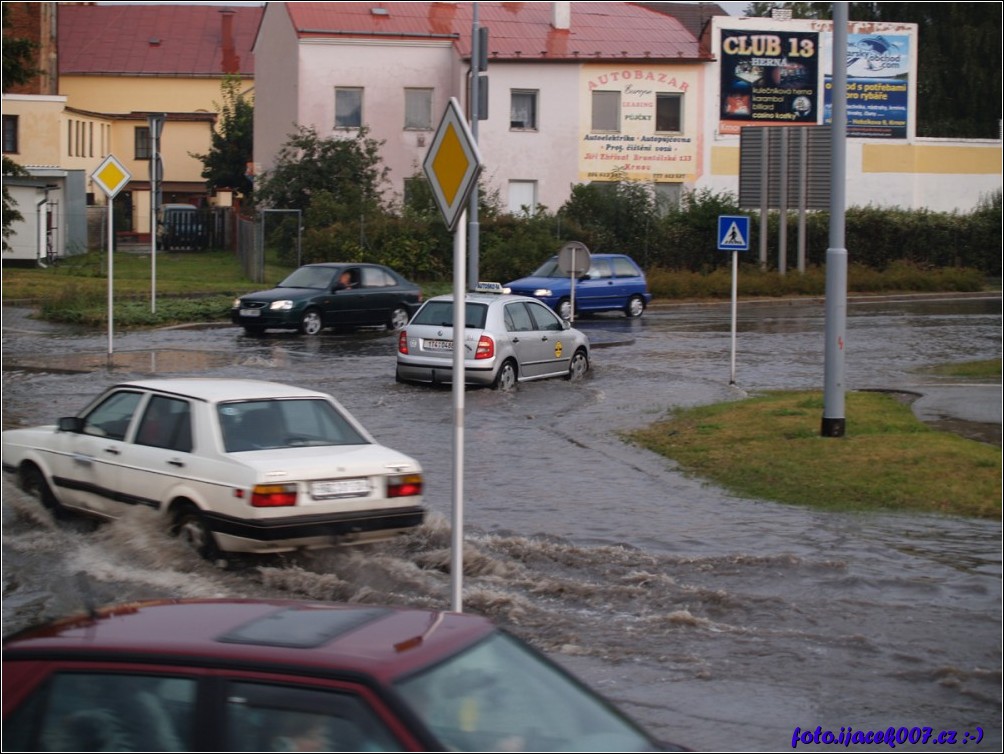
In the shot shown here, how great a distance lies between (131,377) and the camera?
21.0m

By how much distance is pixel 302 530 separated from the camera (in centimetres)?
956

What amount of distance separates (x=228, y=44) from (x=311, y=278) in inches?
2458

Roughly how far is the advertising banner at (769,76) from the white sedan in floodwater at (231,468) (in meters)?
41.5

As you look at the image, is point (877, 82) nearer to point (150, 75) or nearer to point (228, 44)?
point (150, 75)

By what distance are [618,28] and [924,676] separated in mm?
48542

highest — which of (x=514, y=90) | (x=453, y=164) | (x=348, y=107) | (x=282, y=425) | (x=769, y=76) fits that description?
(x=769, y=76)

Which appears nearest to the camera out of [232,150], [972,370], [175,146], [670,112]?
[972,370]

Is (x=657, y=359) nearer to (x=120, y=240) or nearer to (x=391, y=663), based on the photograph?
(x=391, y=663)

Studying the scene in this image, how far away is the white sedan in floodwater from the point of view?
9.52 metres

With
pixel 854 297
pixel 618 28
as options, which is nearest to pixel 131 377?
pixel 854 297

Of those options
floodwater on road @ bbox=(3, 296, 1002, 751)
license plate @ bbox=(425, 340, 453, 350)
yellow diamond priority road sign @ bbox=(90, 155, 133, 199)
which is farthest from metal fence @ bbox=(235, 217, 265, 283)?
floodwater on road @ bbox=(3, 296, 1002, 751)

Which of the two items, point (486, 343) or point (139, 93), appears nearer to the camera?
point (486, 343)

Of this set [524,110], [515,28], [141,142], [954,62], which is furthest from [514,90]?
[141,142]

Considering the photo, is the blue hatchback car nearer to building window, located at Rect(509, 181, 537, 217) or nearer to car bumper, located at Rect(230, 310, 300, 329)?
car bumper, located at Rect(230, 310, 300, 329)
